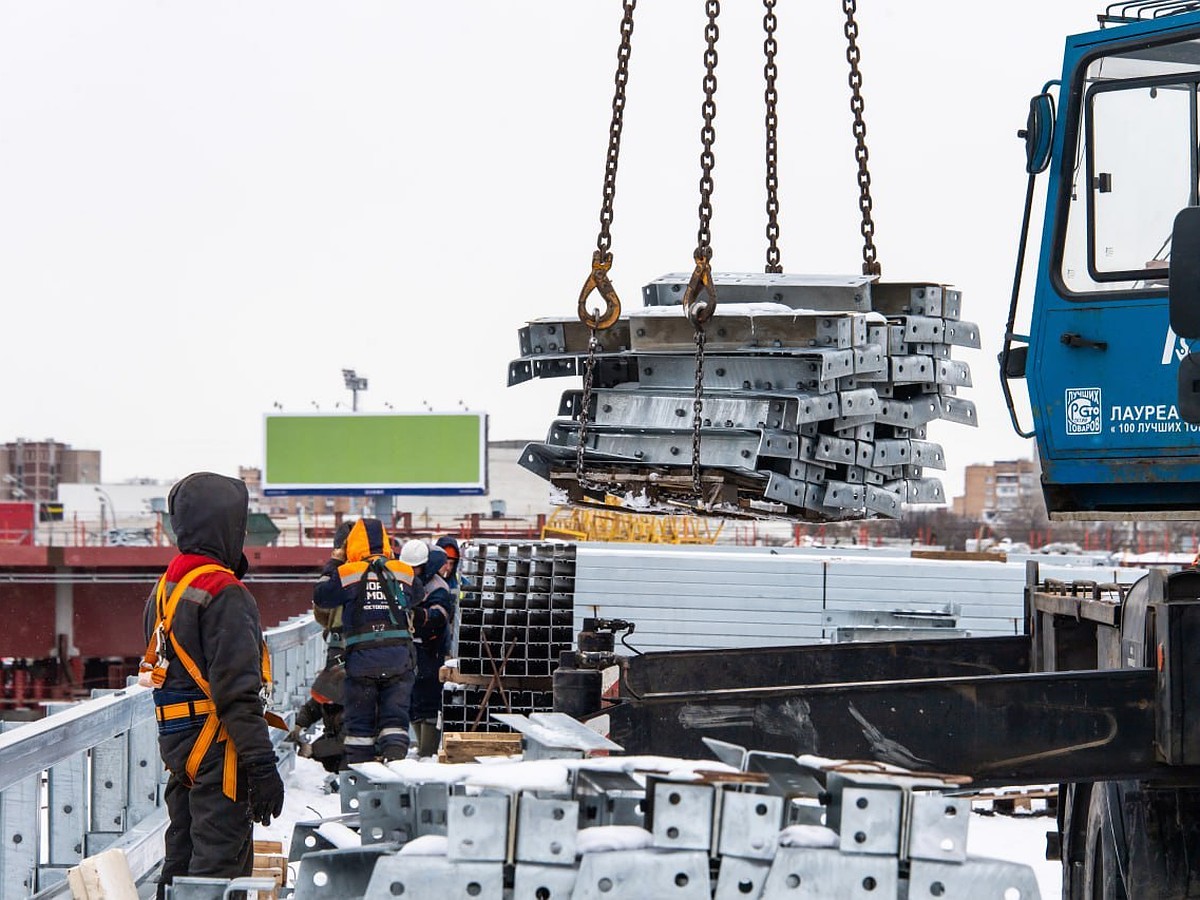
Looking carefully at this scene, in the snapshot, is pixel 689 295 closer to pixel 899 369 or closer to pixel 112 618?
pixel 899 369

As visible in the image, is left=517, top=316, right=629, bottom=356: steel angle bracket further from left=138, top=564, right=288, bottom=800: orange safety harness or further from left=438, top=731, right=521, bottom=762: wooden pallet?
left=438, top=731, right=521, bottom=762: wooden pallet

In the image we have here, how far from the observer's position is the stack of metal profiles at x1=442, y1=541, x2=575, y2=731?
12.6m

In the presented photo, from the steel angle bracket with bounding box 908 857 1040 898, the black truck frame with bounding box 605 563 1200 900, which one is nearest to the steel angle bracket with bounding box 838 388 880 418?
the black truck frame with bounding box 605 563 1200 900

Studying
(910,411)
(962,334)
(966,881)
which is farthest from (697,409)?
(966,881)

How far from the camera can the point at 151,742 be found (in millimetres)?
7586

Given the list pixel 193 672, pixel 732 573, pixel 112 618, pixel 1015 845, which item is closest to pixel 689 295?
pixel 193 672

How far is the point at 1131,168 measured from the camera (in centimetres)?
609

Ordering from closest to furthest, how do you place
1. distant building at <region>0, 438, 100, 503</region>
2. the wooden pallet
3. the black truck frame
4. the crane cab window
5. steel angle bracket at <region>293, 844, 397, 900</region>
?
steel angle bracket at <region>293, 844, 397, 900</region>, the black truck frame, the crane cab window, the wooden pallet, distant building at <region>0, 438, 100, 503</region>

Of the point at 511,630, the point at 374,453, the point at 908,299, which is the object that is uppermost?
the point at 374,453

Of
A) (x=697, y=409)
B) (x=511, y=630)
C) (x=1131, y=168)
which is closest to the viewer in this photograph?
(x=1131, y=168)

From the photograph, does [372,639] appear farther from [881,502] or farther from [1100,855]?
[1100,855]

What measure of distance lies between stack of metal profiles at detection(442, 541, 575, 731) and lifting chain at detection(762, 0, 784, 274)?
230 inches

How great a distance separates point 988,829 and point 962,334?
487cm

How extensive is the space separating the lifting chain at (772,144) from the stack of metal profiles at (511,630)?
19.2ft
